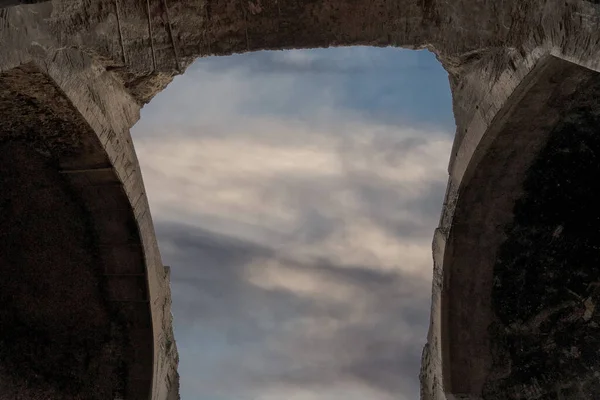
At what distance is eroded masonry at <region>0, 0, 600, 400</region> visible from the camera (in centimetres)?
426

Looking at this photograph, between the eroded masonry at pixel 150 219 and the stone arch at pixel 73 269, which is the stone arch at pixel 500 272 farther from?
the stone arch at pixel 73 269

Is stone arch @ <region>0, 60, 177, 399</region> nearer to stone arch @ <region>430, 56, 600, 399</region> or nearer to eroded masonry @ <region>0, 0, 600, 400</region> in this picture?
eroded masonry @ <region>0, 0, 600, 400</region>

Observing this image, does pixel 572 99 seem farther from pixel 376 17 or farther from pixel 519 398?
pixel 519 398

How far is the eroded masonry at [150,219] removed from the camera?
14.0ft

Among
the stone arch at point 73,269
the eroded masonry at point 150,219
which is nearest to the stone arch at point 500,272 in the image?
the eroded masonry at point 150,219

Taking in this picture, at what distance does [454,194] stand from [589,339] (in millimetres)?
1829

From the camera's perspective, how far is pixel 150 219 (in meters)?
5.51

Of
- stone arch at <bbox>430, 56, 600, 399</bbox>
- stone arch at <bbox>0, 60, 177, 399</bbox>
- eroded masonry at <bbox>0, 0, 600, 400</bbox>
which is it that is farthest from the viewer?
stone arch at <bbox>0, 60, 177, 399</bbox>

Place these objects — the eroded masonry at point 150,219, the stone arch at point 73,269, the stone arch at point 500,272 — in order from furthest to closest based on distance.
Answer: the stone arch at point 73,269, the stone arch at point 500,272, the eroded masonry at point 150,219

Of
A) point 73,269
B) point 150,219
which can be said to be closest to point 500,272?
point 150,219

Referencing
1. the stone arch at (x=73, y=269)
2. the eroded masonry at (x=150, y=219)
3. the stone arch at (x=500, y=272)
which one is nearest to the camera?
the eroded masonry at (x=150, y=219)

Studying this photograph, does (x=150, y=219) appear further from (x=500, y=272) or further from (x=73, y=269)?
(x=500, y=272)

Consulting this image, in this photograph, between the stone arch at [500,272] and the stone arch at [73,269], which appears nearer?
the stone arch at [500,272]

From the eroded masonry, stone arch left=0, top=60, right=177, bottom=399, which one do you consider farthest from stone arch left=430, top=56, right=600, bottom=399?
stone arch left=0, top=60, right=177, bottom=399
